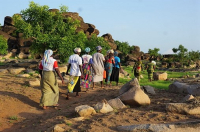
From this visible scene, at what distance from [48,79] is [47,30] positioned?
15373mm

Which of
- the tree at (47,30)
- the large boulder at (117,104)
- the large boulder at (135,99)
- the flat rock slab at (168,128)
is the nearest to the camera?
the flat rock slab at (168,128)

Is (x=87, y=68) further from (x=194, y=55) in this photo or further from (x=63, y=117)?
(x=194, y=55)

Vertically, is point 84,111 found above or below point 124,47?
below

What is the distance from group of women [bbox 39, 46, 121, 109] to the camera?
7320 mm

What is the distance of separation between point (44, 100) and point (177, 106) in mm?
3841

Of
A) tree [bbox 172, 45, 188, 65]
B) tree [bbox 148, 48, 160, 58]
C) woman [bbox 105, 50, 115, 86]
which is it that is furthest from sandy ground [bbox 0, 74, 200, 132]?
tree [bbox 148, 48, 160, 58]

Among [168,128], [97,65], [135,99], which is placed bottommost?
[168,128]

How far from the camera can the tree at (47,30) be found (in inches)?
790

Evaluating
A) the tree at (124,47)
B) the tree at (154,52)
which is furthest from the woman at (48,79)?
the tree at (124,47)

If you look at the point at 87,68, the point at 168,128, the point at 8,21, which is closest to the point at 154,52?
the point at 8,21

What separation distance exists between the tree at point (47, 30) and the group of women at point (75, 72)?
30.8ft

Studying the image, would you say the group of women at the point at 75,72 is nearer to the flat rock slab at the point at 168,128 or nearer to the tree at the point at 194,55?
the flat rock slab at the point at 168,128

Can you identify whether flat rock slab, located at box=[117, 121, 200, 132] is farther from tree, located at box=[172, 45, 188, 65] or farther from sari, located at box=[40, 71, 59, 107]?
tree, located at box=[172, 45, 188, 65]

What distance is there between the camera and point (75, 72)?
8695 millimetres
